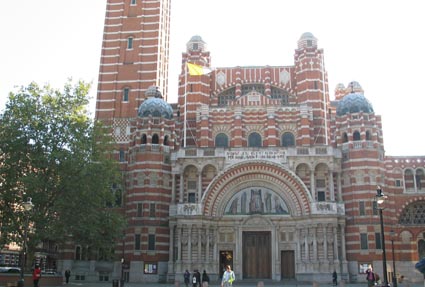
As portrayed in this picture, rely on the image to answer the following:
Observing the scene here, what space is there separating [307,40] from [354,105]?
9783 millimetres

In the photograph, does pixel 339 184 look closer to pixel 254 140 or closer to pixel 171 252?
pixel 254 140

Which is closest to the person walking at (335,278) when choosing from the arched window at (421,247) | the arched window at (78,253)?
the arched window at (421,247)

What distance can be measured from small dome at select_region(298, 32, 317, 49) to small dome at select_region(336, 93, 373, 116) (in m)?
7.81

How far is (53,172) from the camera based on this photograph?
128 feet

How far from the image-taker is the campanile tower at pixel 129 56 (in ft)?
185

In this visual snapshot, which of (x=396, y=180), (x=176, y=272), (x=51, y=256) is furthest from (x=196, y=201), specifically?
(x=51, y=256)

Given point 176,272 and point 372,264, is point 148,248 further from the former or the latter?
point 372,264

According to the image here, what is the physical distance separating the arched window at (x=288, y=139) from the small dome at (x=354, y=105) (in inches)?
223

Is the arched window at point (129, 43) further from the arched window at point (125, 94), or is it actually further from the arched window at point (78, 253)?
the arched window at point (78, 253)

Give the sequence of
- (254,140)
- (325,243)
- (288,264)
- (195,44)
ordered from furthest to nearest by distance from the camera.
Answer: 1. (195,44)
2. (254,140)
3. (288,264)
4. (325,243)

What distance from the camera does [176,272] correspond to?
1781 inches

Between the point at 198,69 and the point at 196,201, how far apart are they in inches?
552

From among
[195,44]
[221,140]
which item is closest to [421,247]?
[221,140]

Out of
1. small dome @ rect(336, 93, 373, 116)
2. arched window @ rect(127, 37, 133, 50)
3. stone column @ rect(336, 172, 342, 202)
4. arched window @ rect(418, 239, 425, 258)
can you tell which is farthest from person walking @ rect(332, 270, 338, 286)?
arched window @ rect(127, 37, 133, 50)
